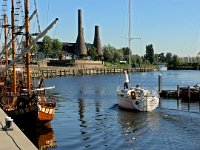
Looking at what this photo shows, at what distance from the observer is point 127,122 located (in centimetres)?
3828

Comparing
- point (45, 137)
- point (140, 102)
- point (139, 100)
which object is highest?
point (139, 100)

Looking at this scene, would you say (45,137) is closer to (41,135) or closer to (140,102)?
(41,135)

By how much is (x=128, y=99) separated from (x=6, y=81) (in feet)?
50.9

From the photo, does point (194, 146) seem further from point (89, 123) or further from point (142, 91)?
point (142, 91)

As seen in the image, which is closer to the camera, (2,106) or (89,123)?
(2,106)

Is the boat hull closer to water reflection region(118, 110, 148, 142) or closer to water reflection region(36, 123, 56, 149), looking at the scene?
water reflection region(118, 110, 148, 142)

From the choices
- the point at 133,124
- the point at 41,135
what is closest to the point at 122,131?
the point at 133,124

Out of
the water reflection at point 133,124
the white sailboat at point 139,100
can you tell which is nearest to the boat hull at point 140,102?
the white sailboat at point 139,100

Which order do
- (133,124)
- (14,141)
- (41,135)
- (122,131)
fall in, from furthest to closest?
1. (133,124)
2. (122,131)
3. (41,135)
4. (14,141)

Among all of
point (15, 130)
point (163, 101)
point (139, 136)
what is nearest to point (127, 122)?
point (139, 136)

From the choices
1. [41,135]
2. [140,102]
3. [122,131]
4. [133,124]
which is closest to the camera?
[41,135]

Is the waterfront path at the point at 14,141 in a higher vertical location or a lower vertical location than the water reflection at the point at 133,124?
higher

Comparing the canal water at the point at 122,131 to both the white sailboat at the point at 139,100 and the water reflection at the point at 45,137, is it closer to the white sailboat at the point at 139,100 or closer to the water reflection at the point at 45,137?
the water reflection at the point at 45,137

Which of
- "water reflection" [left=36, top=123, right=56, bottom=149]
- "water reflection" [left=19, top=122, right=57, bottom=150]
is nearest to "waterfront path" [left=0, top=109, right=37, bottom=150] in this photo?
"water reflection" [left=36, top=123, right=56, bottom=149]
